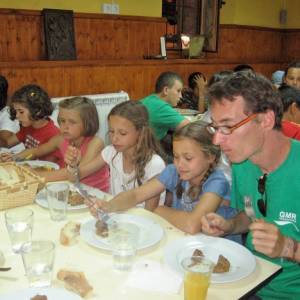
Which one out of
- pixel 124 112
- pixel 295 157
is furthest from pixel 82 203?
pixel 295 157

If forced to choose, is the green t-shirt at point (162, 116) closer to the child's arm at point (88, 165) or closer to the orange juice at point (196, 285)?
the child's arm at point (88, 165)

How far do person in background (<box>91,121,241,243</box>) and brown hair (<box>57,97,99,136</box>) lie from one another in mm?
812

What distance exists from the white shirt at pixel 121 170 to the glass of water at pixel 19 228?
36.5 inches

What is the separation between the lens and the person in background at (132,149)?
7.76 ft

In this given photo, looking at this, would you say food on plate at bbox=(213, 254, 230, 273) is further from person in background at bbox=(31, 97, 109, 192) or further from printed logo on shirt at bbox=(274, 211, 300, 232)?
person in background at bbox=(31, 97, 109, 192)

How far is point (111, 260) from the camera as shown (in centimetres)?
141

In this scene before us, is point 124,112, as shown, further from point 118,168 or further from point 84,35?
point 84,35

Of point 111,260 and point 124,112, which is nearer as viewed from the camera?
point 111,260

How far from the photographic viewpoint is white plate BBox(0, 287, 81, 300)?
45.3 inches

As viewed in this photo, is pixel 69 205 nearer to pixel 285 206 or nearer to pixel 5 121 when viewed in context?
pixel 285 206

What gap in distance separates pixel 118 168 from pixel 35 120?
3.43ft

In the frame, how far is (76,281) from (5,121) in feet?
8.30

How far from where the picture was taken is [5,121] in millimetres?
3494

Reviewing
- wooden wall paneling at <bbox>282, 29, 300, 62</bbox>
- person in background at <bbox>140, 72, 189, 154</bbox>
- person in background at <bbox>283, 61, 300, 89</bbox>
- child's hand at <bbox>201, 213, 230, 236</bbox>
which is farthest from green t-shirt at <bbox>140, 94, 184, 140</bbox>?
wooden wall paneling at <bbox>282, 29, 300, 62</bbox>
